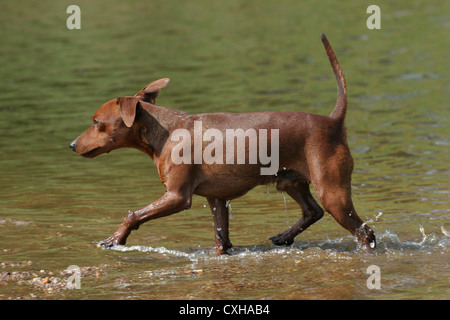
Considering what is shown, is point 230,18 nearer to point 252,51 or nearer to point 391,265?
point 252,51

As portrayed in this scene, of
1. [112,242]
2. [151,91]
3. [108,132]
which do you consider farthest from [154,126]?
[112,242]

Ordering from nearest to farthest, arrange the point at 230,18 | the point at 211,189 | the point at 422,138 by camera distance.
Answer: the point at 211,189, the point at 422,138, the point at 230,18

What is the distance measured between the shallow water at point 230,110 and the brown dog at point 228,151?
2.06 feet

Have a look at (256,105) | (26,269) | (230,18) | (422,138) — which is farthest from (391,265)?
(230,18)

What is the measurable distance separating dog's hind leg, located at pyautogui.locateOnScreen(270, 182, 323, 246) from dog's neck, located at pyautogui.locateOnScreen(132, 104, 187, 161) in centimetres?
152

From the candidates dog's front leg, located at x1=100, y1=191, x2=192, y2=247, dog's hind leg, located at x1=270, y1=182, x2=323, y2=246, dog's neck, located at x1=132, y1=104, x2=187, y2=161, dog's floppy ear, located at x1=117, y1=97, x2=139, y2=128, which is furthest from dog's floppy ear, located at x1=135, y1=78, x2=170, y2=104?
dog's hind leg, located at x1=270, y1=182, x2=323, y2=246

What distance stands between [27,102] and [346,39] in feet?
35.9

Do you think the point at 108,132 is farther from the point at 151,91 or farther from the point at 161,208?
the point at 161,208

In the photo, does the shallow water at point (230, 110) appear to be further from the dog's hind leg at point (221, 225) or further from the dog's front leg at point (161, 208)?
the dog's front leg at point (161, 208)

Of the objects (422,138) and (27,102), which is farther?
(27,102)

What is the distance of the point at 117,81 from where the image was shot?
21.8m

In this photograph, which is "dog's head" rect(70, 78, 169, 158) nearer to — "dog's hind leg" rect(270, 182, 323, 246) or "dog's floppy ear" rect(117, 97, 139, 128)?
"dog's floppy ear" rect(117, 97, 139, 128)

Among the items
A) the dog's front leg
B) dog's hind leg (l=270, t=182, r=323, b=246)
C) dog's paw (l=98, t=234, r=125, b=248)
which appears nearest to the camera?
the dog's front leg

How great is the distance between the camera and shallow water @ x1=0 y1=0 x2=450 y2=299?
834cm
